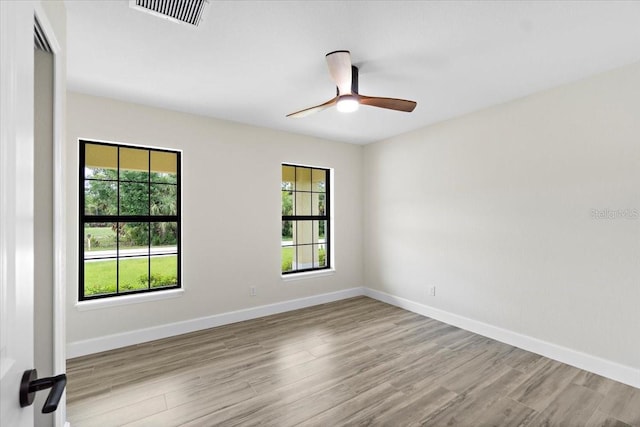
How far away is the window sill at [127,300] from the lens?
2955 mm

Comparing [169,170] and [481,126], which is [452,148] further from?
[169,170]

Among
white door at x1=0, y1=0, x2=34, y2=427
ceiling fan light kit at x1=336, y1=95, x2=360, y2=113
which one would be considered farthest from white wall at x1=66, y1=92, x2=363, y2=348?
white door at x1=0, y1=0, x2=34, y2=427

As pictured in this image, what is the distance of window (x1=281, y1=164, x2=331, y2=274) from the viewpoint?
14.9 ft

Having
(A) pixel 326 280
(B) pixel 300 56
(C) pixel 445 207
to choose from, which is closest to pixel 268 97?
(B) pixel 300 56

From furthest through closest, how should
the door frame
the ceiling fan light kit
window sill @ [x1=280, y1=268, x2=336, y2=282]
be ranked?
window sill @ [x1=280, y1=268, x2=336, y2=282] → the ceiling fan light kit → the door frame

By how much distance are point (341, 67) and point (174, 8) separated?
112 cm

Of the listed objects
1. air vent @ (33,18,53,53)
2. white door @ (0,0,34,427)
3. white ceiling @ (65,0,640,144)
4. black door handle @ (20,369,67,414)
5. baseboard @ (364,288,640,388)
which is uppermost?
white ceiling @ (65,0,640,144)

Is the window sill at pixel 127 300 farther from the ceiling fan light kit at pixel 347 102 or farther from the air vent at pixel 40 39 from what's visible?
the ceiling fan light kit at pixel 347 102

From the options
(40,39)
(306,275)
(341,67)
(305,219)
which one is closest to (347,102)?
(341,67)

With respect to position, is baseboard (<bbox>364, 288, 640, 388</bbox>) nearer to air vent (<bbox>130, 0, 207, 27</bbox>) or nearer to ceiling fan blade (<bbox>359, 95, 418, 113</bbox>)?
ceiling fan blade (<bbox>359, 95, 418, 113</bbox>)

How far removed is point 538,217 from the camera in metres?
2.95

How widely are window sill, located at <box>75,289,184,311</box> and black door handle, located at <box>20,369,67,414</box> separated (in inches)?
109

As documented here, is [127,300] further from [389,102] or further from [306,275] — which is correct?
[389,102]

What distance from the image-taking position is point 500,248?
325 cm
